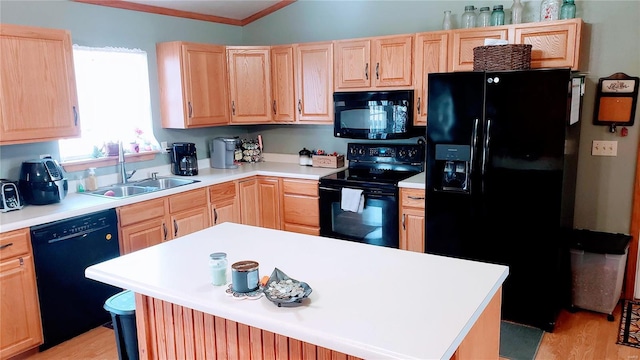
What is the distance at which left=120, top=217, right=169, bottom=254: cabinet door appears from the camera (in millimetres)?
3301

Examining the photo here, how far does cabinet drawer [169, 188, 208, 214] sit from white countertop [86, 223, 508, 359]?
4.58 ft

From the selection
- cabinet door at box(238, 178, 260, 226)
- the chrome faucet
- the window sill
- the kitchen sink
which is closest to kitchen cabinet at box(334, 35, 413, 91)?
cabinet door at box(238, 178, 260, 226)

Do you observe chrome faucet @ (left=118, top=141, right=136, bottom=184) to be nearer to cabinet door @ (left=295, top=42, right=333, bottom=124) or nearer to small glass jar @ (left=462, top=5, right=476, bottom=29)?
cabinet door @ (left=295, top=42, right=333, bottom=124)

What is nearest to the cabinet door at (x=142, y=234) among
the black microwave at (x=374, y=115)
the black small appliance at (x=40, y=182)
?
the black small appliance at (x=40, y=182)

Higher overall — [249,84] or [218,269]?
[249,84]

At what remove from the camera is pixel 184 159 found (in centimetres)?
418

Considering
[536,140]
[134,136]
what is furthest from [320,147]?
[536,140]

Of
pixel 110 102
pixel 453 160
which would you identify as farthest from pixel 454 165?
pixel 110 102

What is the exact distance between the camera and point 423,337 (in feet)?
4.40

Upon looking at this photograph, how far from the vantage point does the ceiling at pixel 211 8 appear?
3.88m

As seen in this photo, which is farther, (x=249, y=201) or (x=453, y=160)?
(x=249, y=201)

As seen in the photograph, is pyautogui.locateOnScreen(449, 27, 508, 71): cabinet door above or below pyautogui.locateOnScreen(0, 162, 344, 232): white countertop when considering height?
above

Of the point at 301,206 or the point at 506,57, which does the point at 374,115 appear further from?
the point at 506,57

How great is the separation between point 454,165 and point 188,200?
202cm
